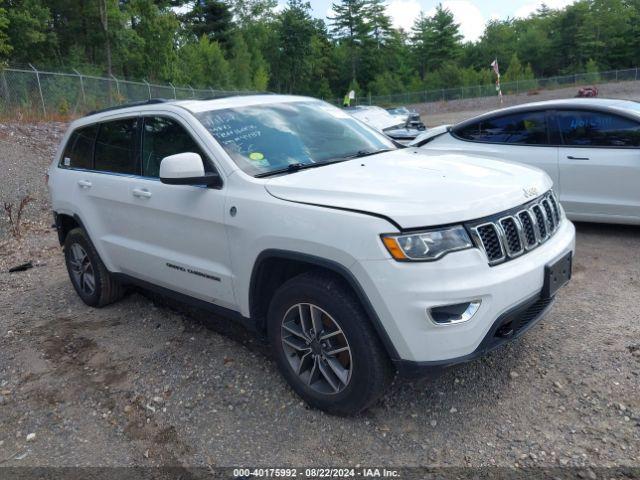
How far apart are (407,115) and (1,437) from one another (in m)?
22.4

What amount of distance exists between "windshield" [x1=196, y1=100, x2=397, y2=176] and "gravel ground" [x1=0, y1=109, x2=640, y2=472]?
56.2 inches

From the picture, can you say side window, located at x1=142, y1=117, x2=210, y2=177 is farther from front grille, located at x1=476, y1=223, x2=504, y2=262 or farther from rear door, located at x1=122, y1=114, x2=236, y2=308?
Answer: front grille, located at x1=476, y1=223, x2=504, y2=262

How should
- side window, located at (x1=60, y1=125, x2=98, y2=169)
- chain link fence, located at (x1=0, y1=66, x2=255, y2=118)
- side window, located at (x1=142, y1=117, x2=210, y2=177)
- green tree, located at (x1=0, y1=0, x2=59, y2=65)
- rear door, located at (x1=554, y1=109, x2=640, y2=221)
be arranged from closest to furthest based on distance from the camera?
1. side window, located at (x1=142, y1=117, x2=210, y2=177)
2. side window, located at (x1=60, y1=125, x2=98, y2=169)
3. rear door, located at (x1=554, y1=109, x2=640, y2=221)
4. chain link fence, located at (x1=0, y1=66, x2=255, y2=118)
5. green tree, located at (x1=0, y1=0, x2=59, y2=65)

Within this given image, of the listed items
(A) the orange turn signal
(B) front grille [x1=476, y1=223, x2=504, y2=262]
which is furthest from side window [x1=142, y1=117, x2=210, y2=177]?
(B) front grille [x1=476, y1=223, x2=504, y2=262]

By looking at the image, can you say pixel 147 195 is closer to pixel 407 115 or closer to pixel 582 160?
pixel 582 160

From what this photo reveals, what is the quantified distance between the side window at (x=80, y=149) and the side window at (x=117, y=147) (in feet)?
0.46

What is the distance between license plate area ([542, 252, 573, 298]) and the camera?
3.20 m

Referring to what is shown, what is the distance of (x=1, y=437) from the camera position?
3.48 metres

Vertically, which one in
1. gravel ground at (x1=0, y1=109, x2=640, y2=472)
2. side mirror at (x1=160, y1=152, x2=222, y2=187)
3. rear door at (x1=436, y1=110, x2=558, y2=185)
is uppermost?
side mirror at (x1=160, y1=152, x2=222, y2=187)

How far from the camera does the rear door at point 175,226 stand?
374 centimetres

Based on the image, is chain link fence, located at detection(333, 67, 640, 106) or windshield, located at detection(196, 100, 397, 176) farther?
chain link fence, located at detection(333, 67, 640, 106)

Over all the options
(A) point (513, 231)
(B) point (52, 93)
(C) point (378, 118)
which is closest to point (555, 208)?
(A) point (513, 231)

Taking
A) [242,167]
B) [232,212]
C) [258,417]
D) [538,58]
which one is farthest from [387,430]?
[538,58]

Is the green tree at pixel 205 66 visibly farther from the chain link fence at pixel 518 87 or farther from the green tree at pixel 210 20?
the chain link fence at pixel 518 87
